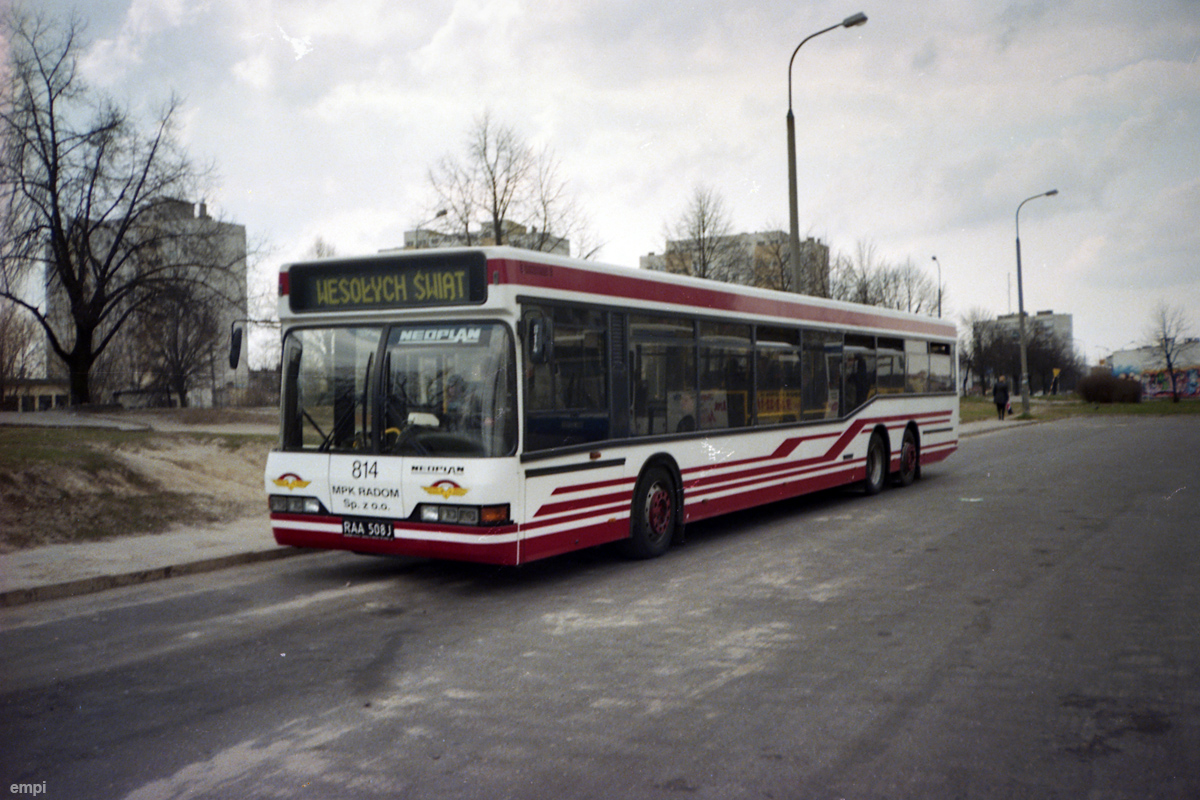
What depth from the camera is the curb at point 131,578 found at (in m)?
8.09

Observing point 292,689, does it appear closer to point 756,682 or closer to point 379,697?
point 379,697

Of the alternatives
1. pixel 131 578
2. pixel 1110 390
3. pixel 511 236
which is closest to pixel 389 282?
pixel 131 578

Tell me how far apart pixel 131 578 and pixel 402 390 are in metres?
3.21

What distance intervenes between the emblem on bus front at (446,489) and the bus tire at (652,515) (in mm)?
2128

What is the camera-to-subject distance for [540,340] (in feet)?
25.3

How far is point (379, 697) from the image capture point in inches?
207

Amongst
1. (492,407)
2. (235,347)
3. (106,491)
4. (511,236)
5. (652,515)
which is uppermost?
(511,236)

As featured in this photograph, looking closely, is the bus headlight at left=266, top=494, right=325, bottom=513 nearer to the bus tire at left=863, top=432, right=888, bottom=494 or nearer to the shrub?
the bus tire at left=863, top=432, right=888, bottom=494

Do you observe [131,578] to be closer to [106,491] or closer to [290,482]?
[290,482]

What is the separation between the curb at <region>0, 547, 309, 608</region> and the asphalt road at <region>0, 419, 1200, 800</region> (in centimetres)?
20

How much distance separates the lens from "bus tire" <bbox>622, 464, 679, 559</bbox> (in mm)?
9336

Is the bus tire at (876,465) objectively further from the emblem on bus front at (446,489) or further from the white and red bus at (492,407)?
the emblem on bus front at (446,489)

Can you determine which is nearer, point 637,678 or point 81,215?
point 637,678

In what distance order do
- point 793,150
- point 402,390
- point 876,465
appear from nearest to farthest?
point 402,390 < point 876,465 < point 793,150
